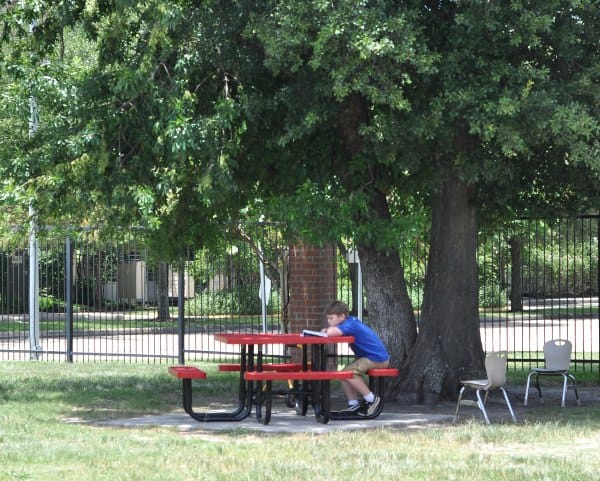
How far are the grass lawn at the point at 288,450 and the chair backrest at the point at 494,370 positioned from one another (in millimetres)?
488

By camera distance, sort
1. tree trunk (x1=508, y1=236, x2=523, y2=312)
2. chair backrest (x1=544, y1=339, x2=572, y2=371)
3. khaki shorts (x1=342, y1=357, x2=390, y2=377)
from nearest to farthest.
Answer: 1. khaki shorts (x1=342, y1=357, x2=390, y2=377)
2. chair backrest (x1=544, y1=339, x2=572, y2=371)
3. tree trunk (x1=508, y1=236, x2=523, y2=312)

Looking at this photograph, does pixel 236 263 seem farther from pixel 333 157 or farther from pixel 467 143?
pixel 467 143

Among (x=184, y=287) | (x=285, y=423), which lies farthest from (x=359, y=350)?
(x=184, y=287)

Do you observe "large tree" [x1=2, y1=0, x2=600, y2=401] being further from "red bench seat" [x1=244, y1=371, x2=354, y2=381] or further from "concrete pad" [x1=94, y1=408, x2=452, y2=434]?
"concrete pad" [x1=94, y1=408, x2=452, y2=434]

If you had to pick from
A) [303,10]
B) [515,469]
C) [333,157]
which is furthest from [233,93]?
[515,469]

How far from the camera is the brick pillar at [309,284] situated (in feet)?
61.0

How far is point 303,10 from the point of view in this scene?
12.0 metres

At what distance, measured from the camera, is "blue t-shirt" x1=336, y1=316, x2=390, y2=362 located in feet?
44.7

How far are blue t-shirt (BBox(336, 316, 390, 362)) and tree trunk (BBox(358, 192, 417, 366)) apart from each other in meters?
1.77

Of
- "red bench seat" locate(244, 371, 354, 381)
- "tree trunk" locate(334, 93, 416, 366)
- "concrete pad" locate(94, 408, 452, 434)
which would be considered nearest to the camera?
"concrete pad" locate(94, 408, 452, 434)

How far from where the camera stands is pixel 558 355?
15.2 m

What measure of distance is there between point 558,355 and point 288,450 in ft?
18.5

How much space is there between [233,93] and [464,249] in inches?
142

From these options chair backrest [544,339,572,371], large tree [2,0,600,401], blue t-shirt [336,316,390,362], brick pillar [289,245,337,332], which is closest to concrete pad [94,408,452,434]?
blue t-shirt [336,316,390,362]
